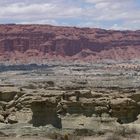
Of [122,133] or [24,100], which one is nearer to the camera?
[122,133]

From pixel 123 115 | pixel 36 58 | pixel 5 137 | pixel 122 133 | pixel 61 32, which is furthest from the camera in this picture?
pixel 61 32

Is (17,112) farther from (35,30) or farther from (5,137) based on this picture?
(35,30)

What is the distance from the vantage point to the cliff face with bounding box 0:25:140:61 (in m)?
183

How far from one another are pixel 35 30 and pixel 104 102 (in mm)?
169072

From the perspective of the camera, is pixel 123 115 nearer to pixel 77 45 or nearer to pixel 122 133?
pixel 122 133

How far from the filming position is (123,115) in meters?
25.7

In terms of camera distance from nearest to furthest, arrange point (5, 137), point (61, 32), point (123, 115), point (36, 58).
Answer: point (5, 137) → point (123, 115) → point (36, 58) → point (61, 32)

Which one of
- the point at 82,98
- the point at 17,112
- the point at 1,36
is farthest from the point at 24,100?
the point at 1,36

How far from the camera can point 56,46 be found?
18288 cm

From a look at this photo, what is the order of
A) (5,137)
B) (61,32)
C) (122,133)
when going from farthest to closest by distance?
(61,32)
(122,133)
(5,137)

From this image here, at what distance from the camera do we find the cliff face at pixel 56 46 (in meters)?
183

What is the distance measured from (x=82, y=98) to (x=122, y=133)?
5.41m

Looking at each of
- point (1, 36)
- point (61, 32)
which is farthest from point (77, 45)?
point (1, 36)

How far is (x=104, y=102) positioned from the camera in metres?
26.2
